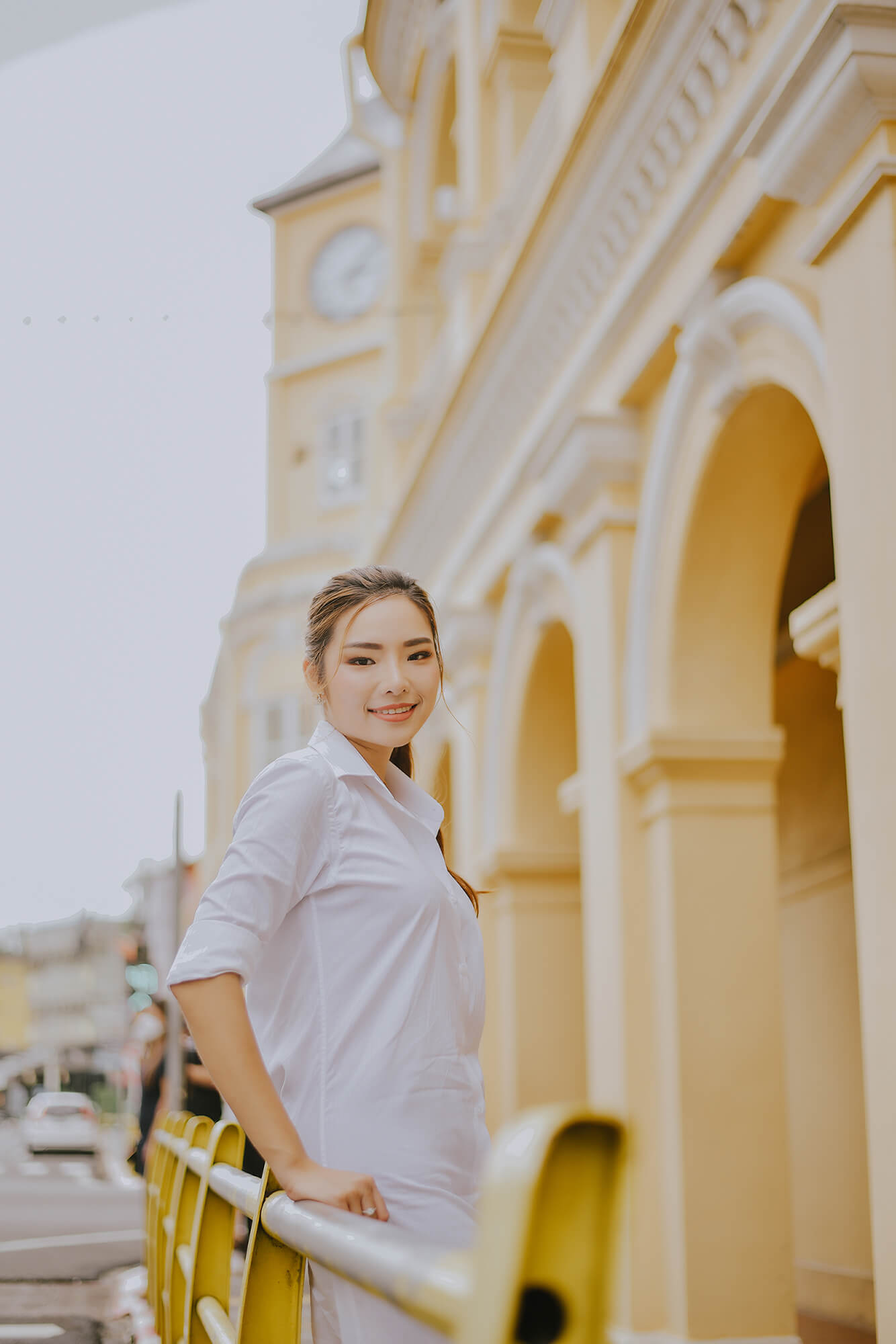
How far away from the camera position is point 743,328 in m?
5.68

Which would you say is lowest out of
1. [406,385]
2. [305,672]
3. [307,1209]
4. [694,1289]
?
[694,1289]

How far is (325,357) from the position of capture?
66.8ft

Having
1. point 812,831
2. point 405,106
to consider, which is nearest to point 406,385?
point 405,106

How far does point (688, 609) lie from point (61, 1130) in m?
31.0

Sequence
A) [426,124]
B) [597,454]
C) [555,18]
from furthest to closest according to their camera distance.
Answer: [426,124], [555,18], [597,454]

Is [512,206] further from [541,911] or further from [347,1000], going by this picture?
[347,1000]

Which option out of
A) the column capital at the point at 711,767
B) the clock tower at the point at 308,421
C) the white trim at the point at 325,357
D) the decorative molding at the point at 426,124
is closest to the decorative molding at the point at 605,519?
the column capital at the point at 711,767

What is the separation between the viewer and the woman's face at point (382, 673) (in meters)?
2.01

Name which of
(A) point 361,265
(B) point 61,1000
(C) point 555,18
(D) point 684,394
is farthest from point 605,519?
(B) point 61,1000

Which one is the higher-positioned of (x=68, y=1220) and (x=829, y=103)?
(x=829, y=103)

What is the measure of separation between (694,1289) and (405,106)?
40.0ft

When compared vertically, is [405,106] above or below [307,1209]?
above

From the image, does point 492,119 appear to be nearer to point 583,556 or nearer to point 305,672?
point 583,556

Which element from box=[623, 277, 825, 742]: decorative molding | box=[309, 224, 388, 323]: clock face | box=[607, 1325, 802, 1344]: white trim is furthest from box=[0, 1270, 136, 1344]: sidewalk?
box=[309, 224, 388, 323]: clock face
